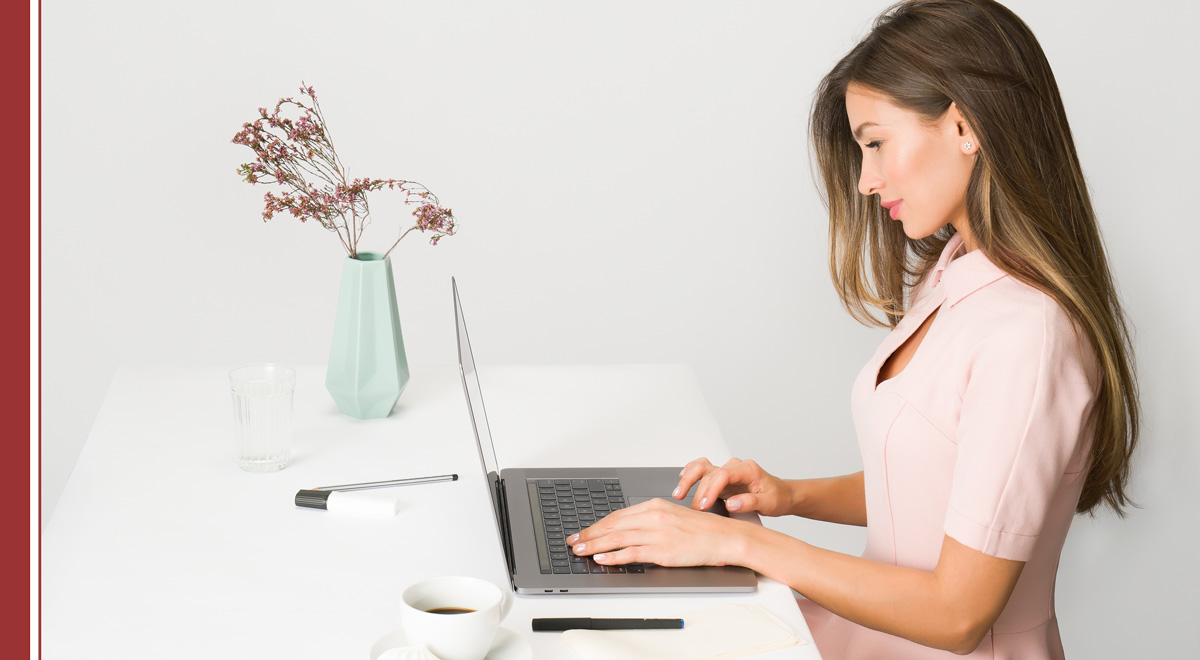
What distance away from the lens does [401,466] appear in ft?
Result: 4.48

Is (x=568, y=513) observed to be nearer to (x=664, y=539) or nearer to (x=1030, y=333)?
(x=664, y=539)

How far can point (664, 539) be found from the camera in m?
1.08

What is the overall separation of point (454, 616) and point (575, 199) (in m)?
1.71

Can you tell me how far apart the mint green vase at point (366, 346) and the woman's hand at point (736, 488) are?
48cm

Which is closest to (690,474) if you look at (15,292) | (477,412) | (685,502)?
(685,502)

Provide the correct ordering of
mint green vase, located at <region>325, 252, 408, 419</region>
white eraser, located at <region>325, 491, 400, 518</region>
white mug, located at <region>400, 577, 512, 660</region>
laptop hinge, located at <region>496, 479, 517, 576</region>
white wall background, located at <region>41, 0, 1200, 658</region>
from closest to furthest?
1. white mug, located at <region>400, 577, 512, 660</region>
2. laptop hinge, located at <region>496, 479, 517, 576</region>
3. white eraser, located at <region>325, 491, 400, 518</region>
4. mint green vase, located at <region>325, 252, 408, 419</region>
5. white wall background, located at <region>41, 0, 1200, 658</region>

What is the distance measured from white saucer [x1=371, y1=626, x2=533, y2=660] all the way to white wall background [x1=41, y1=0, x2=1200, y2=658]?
1.62m

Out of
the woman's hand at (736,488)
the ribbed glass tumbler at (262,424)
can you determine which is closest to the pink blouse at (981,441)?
the woman's hand at (736,488)

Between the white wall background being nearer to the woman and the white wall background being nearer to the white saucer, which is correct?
the woman

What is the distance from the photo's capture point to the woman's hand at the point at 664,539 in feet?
3.51

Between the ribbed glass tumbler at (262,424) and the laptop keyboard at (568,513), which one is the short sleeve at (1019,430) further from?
the ribbed glass tumbler at (262,424)

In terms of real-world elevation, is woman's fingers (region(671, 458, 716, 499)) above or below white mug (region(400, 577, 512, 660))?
below

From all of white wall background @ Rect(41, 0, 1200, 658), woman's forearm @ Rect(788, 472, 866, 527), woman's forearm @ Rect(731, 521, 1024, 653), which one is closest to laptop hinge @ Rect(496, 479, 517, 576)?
woman's forearm @ Rect(731, 521, 1024, 653)

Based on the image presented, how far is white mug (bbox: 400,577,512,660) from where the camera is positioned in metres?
0.84
